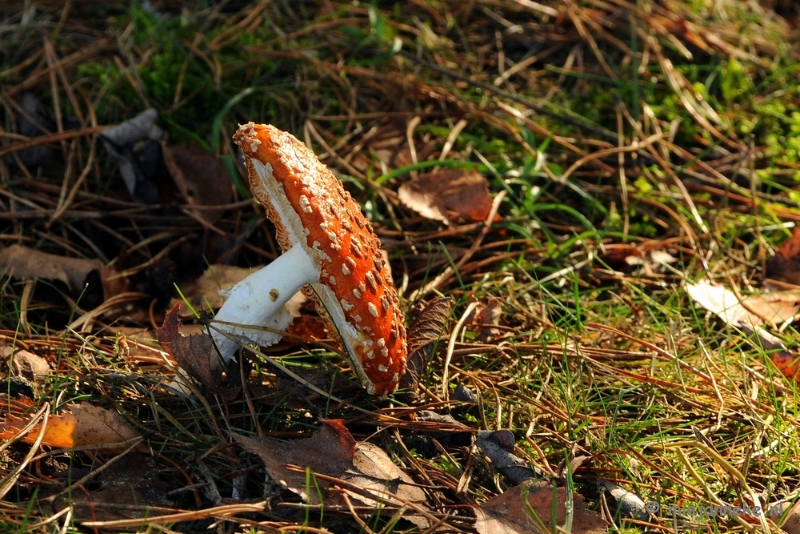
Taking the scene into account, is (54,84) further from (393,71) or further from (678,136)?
(678,136)

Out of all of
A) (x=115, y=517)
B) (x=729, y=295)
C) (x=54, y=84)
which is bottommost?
(x=729, y=295)

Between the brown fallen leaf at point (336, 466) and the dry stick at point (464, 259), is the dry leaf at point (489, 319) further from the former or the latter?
the brown fallen leaf at point (336, 466)

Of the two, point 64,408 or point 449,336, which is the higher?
point 64,408

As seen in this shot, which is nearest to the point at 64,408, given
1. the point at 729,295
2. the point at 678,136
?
the point at 729,295

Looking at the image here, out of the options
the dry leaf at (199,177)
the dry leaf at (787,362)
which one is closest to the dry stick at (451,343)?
the dry leaf at (787,362)

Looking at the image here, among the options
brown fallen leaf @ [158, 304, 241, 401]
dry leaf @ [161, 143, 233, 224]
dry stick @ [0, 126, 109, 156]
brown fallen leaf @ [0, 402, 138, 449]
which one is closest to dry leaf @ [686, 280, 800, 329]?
A: brown fallen leaf @ [158, 304, 241, 401]

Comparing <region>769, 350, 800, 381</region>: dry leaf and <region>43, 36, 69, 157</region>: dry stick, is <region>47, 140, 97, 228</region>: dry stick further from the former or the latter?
<region>769, 350, 800, 381</region>: dry leaf

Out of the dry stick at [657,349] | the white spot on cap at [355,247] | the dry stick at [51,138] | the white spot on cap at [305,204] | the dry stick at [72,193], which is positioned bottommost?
the dry stick at [657,349]
